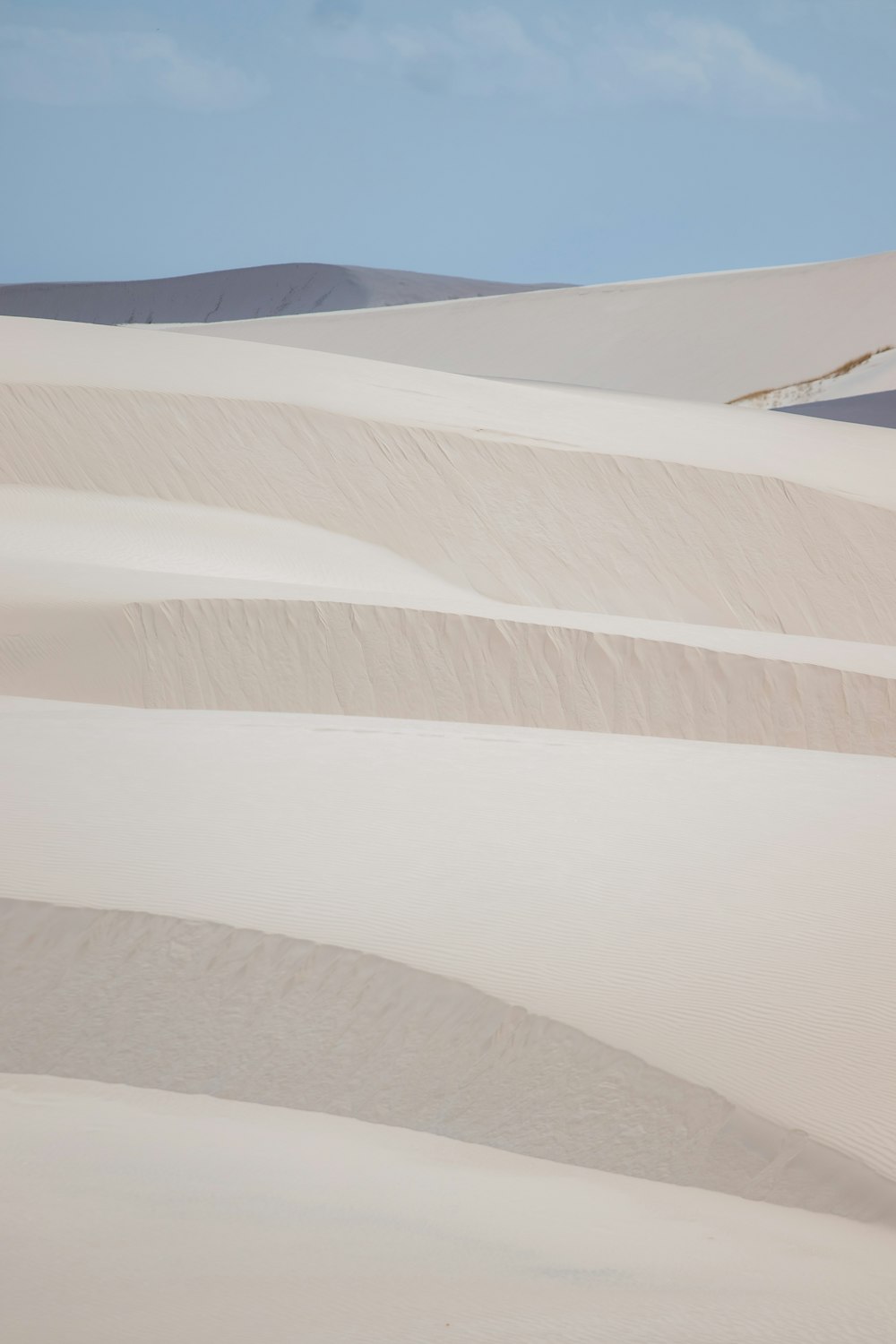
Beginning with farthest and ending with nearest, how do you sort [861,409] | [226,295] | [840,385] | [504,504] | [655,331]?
[226,295] < [655,331] < [840,385] < [861,409] < [504,504]

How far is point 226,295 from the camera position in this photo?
193 feet

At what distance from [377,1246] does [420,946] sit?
5.21 feet

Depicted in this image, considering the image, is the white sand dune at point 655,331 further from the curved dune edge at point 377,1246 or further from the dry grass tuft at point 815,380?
the curved dune edge at point 377,1246

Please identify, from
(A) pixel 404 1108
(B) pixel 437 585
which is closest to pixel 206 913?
(A) pixel 404 1108

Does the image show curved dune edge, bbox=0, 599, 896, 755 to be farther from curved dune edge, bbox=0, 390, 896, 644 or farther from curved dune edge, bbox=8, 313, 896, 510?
curved dune edge, bbox=8, 313, 896, 510

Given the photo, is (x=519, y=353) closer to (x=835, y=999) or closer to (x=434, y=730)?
(x=434, y=730)

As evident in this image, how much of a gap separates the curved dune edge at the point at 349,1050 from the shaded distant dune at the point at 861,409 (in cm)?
2286

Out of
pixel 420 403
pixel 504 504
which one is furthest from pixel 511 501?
pixel 420 403

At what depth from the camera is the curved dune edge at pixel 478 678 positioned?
938cm

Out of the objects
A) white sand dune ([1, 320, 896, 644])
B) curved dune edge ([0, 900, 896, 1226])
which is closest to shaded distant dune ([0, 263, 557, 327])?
white sand dune ([1, 320, 896, 644])

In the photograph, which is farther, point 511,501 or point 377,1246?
point 511,501

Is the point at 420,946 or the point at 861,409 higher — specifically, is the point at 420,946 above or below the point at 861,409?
above

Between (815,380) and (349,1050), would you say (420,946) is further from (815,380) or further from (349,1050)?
(815,380)

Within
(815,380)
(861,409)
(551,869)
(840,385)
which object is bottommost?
(815,380)
